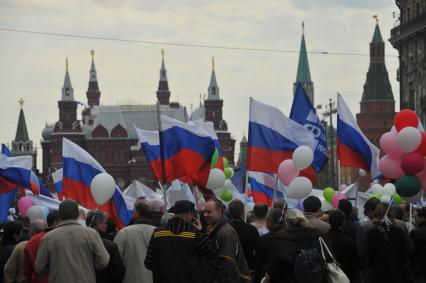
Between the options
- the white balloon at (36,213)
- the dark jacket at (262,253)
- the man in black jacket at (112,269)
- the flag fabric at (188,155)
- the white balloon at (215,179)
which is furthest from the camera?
the white balloon at (215,179)

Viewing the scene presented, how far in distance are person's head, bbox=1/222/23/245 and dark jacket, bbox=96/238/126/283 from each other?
131cm

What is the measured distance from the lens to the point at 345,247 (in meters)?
13.1

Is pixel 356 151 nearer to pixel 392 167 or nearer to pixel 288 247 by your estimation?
pixel 392 167

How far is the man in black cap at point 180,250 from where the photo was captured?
10.9 m

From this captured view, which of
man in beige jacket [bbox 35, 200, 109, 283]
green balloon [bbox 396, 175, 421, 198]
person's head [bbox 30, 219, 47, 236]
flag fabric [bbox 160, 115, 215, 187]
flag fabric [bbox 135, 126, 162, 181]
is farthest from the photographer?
flag fabric [bbox 135, 126, 162, 181]

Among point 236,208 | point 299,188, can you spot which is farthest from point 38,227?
point 299,188

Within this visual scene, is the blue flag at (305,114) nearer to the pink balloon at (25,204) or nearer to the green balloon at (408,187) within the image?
the pink balloon at (25,204)

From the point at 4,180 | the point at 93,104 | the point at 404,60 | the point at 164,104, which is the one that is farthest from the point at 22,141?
the point at 4,180

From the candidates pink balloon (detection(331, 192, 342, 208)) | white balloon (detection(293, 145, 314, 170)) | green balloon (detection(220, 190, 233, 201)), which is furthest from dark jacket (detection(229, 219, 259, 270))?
green balloon (detection(220, 190, 233, 201))

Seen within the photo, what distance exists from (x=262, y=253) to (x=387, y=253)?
134 cm

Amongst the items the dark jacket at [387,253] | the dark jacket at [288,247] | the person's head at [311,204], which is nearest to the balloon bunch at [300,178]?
the dark jacket at [387,253]

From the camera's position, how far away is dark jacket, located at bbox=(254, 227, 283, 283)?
12.0m

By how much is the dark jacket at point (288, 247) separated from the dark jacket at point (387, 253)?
205cm

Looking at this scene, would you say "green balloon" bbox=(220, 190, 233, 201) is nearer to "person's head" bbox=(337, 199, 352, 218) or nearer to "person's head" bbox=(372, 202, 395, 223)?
"person's head" bbox=(337, 199, 352, 218)
